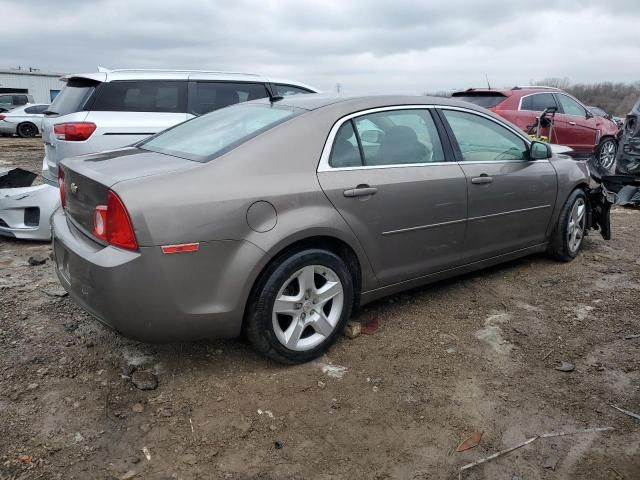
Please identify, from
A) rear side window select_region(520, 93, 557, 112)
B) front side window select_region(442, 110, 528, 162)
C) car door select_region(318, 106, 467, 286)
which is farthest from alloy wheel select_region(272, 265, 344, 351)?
rear side window select_region(520, 93, 557, 112)

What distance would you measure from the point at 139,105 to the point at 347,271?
13.2 feet

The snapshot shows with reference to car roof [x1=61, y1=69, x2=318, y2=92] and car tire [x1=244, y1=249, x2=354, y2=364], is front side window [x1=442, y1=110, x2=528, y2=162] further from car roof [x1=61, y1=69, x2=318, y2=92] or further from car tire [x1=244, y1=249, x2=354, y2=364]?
car roof [x1=61, y1=69, x2=318, y2=92]

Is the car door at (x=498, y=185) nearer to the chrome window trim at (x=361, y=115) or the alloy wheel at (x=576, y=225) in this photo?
the chrome window trim at (x=361, y=115)

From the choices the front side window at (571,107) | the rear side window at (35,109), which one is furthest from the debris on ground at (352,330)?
the rear side window at (35,109)

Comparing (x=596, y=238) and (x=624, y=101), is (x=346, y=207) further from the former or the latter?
(x=624, y=101)

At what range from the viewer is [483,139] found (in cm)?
412

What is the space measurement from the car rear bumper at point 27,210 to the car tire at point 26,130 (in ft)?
57.0

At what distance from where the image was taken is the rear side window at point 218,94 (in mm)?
6547

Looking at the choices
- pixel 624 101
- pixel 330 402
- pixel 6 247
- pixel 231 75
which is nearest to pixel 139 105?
pixel 231 75

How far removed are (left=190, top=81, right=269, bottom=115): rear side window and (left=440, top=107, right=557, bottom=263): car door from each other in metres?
3.27

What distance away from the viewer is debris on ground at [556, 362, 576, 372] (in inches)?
124

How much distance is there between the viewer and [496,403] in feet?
9.28

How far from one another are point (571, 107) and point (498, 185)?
7.53 meters

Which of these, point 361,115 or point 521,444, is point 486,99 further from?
point 521,444
